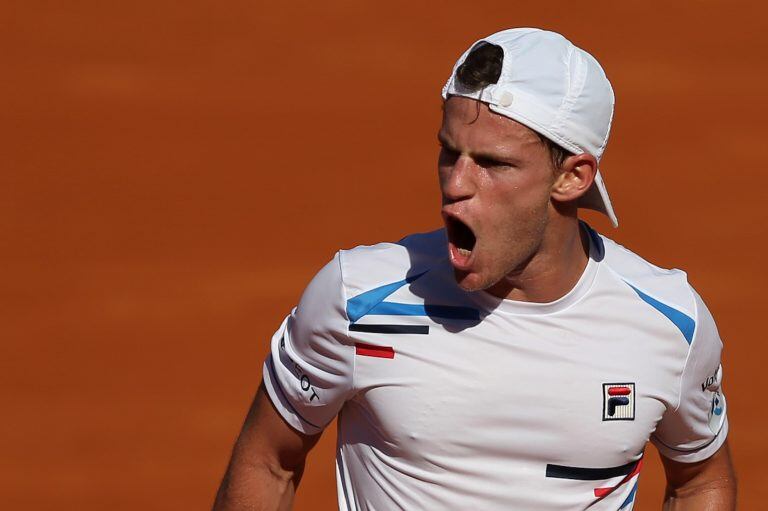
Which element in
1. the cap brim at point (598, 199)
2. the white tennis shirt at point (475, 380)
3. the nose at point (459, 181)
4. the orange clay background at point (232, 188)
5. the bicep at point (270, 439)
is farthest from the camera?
the orange clay background at point (232, 188)

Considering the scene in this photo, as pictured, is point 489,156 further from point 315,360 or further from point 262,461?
point 262,461

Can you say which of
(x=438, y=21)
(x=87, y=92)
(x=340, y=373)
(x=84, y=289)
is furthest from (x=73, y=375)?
(x=340, y=373)

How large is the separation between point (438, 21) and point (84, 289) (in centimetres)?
274

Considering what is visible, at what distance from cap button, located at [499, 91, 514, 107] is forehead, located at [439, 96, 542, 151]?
0.12 ft

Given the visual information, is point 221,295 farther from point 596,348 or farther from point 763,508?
point 596,348

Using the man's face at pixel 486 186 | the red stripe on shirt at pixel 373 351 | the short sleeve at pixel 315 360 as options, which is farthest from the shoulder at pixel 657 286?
the short sleeve at pixel 315 360

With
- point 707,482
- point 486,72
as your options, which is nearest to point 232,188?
point 707,482

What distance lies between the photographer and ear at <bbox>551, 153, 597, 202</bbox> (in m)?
3.97

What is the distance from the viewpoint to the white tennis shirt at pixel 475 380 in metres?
3.95

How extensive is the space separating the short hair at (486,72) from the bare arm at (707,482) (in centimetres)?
112

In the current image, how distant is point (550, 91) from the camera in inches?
153

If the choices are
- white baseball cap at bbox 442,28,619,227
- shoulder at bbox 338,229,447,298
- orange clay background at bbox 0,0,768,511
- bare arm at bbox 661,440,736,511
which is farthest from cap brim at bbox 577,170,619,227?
orange clay background at bbox 0,0,768,511

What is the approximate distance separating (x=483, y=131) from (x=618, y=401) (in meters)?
0.85

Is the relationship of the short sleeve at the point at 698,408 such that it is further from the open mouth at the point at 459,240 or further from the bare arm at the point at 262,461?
the bare arm at the point at 262,461
